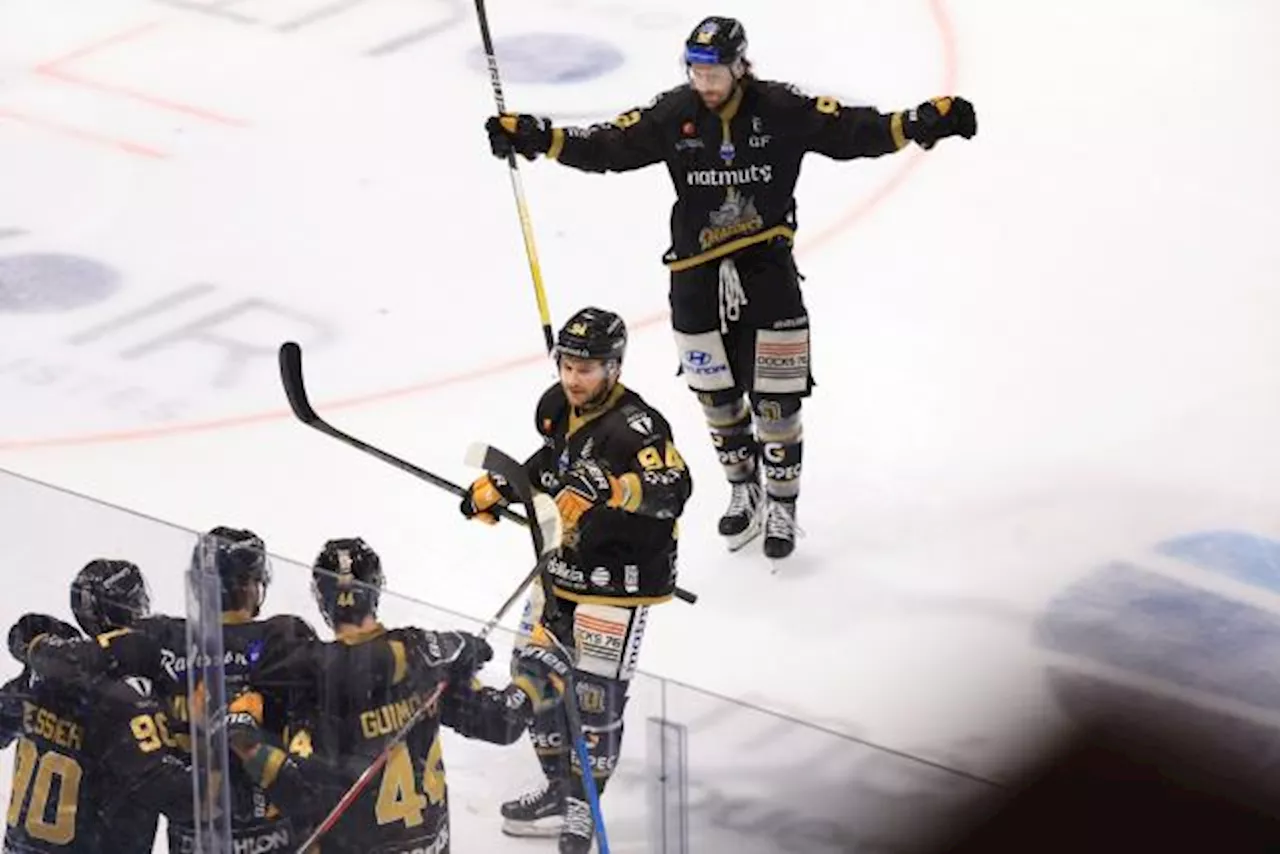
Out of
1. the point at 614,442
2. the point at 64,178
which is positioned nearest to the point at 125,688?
the point at 614,442

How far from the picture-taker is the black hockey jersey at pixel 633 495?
4922 mm

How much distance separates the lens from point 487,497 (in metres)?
5.07

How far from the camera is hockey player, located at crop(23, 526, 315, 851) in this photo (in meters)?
3.85

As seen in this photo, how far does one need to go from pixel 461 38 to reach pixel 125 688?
479cm

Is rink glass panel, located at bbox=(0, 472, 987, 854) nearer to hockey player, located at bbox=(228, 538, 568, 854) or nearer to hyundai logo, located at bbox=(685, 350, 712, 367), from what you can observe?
hockey player, located at bbox=(228, 538, 568, 854)

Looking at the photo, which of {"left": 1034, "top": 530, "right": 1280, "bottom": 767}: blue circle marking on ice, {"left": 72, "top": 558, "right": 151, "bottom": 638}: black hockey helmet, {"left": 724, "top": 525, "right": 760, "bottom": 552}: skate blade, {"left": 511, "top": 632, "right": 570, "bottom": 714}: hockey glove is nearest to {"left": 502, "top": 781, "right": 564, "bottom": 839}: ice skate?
{"left": 511, "top": 632, "right": 570, "bottom": 714}: hockey glove

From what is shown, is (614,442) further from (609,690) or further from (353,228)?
(353,228)

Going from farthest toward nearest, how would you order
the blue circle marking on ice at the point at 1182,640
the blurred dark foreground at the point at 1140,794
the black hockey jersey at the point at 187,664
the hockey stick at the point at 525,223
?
the hockey stick at the point at 525,223 → the blue circle marking on ice at the point at 1182,640 → the black hockey jersey at the point at 187,664 → the blurred dark foreground at the point at 1140,794

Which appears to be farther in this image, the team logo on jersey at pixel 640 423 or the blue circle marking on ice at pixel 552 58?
the blue circle marking on ice at pixel 552 58

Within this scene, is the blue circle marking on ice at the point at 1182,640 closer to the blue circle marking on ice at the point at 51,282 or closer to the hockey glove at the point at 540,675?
the hockey glove at the point at 540,675

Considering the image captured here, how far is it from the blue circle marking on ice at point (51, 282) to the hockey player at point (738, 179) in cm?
172

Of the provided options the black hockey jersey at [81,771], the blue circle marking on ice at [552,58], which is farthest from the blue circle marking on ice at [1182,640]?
the blue circle marking on ice at [552,58]

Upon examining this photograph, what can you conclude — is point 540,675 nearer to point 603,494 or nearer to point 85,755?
point 85,755

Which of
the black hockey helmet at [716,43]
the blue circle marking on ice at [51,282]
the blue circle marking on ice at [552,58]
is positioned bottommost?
the blue circle marking on ice at [51,282]
